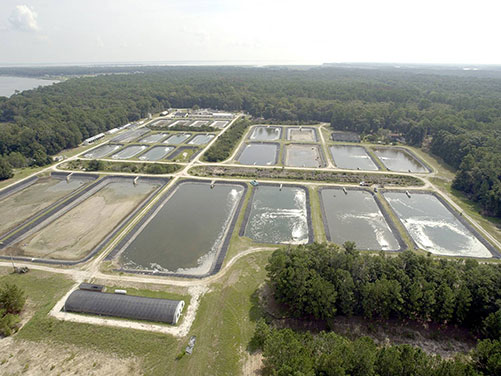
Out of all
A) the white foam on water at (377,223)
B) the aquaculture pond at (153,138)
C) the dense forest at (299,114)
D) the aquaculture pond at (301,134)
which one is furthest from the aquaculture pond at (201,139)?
the white foam on water at (377,223)

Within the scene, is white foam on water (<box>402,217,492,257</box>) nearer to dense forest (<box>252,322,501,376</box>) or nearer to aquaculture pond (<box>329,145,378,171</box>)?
dense forest (<box>252,322,501,376</box>)

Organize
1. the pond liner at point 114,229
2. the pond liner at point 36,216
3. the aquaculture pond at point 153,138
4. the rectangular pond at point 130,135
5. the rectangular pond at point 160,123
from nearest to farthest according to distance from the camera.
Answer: the pond liner at point 114,229, the pond liner at point 36,216, the aquaculture pond at point 153,138, the rectangular pond at point 130,135, the rectangular pond at point 160,123

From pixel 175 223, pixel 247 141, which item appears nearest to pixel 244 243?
pixel 175 223

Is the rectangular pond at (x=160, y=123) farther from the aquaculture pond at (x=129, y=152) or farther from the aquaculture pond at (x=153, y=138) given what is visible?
the aquaculture pond at (x=129, y=152)

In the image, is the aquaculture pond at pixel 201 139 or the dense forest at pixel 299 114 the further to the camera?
the aquaculture pond at pixel 201 139

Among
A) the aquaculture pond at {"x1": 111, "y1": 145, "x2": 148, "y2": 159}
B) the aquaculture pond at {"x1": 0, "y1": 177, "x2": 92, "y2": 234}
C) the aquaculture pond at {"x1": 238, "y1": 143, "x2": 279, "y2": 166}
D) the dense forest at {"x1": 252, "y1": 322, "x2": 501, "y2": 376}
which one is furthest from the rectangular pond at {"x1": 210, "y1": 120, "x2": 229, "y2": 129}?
the dense forest at {"x1": 252, "y1": 322, "x2": 501, "y2": 376}

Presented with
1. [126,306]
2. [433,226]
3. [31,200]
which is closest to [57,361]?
[126,306]

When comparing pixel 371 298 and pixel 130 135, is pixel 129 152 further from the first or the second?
pixel 371 298
